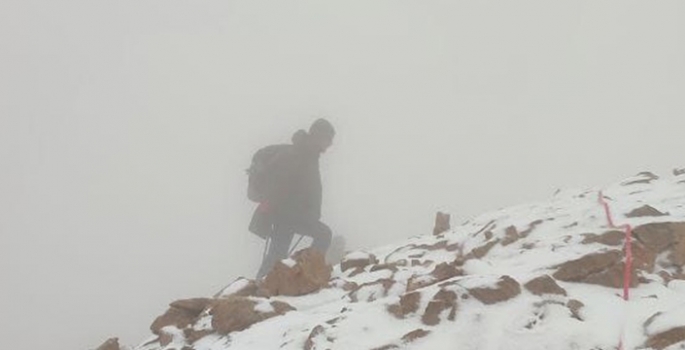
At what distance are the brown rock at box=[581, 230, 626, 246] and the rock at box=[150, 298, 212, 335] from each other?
12.0ft

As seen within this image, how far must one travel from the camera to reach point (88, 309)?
3164 inches

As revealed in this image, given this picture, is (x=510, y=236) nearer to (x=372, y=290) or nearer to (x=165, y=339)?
(x=372, y=290)

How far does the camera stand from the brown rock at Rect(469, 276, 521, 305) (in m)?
6.40

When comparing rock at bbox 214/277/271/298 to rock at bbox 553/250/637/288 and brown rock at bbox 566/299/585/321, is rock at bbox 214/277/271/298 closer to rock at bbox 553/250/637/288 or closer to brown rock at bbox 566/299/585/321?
rock at bbox 553/250/637/288

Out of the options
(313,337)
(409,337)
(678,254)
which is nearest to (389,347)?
(409,337)

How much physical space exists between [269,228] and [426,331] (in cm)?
816

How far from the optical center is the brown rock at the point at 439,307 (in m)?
6.34

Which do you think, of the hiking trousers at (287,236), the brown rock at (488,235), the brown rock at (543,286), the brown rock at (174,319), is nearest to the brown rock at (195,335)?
the brown rock at (174,319)

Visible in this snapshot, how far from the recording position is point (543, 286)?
650cm

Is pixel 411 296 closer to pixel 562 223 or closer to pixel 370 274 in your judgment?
pixel 370 274

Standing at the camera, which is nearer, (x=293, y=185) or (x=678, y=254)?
(x=678, y=254)

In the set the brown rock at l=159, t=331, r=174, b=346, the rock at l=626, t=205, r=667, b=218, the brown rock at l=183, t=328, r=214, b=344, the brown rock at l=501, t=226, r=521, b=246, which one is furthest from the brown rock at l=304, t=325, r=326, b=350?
the rock at l=626, t=205, r=667, b=218

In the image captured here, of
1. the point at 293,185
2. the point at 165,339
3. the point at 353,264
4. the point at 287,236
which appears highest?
the point at 293,185

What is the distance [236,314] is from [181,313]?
87 centimetres
